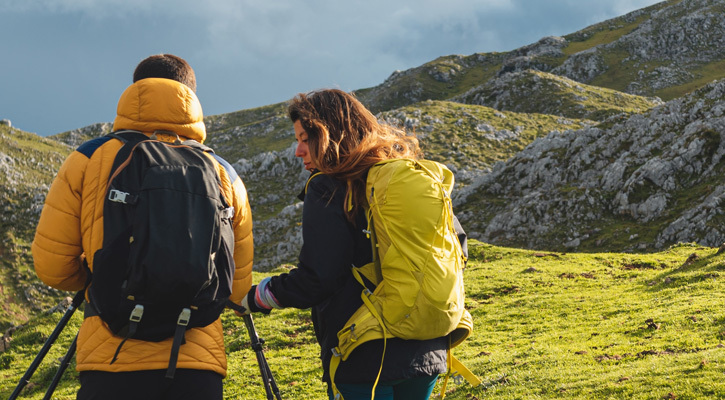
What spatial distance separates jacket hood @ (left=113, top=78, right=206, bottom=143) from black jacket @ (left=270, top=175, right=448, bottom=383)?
142 cm

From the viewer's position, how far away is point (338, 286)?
14.6 feet

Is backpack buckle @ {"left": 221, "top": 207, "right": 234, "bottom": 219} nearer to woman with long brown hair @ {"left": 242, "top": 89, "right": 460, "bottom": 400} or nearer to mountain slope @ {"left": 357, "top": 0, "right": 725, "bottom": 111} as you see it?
woman with long brown hair @ {"left": 242, "top": 89, "right": 460, "bottom": 400}

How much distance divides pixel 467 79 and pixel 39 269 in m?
178

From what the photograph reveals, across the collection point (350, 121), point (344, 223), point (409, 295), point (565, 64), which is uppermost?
point (565, 64)

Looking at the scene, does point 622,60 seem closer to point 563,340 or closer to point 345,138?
point 563,340

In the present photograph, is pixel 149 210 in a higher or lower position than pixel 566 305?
higher

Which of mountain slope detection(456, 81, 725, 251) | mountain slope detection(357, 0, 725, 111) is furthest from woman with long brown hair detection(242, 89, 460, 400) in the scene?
mountain slope detection(357, 0, 725, 111)

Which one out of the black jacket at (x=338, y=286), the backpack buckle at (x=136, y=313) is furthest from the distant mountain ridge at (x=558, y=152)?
the backpack buckle at (x=136, y=313)

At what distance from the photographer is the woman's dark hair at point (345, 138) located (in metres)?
4.59

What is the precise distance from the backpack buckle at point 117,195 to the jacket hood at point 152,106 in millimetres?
879

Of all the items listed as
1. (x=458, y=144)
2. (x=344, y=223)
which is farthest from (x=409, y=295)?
(x=458, y=144)

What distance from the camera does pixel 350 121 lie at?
4848 mm

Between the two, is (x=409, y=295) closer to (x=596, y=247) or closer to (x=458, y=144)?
(x=596, y=247)

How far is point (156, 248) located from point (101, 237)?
63 cm
